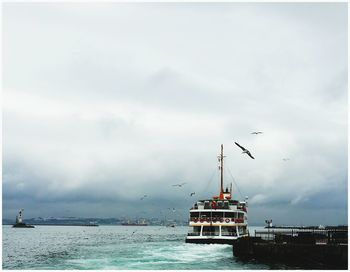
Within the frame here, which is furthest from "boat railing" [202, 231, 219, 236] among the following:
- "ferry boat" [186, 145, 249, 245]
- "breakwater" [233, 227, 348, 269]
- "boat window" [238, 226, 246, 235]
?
"breakwater" [233, 227, 348, 269]

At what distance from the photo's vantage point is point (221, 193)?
7094 centimetres

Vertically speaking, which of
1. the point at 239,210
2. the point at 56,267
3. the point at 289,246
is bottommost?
the point at 56,267

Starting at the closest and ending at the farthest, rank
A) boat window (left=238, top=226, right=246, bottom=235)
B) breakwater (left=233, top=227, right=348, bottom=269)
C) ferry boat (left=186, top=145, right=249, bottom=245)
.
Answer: breakwater (left=233, top=227, right=348, bottom=269) → ferry boat (left=186, top=145, right=249, bottom=245) → boat window (left=238, top=226, right=246, bottom=235)

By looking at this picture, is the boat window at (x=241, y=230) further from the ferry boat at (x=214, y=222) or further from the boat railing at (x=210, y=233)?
the boat railing at (x=210, y=233)

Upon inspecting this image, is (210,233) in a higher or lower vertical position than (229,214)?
lower

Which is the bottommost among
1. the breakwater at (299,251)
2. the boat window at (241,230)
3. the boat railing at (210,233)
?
the breakwater at (299,251)

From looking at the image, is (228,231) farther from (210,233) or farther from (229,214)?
(210,233)

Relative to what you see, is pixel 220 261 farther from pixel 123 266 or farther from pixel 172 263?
pixel 123 266

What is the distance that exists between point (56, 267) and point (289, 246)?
73.9ft

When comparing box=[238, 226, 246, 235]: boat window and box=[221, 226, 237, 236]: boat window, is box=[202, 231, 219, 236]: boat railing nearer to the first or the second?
box=[221, 226, 237, 236]: boat window

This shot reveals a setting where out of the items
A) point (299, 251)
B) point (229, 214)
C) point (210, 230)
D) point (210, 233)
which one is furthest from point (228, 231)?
point (299, 251)

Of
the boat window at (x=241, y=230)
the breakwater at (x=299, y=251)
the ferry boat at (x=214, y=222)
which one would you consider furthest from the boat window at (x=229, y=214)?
the breakwater at (x=299, y=251)

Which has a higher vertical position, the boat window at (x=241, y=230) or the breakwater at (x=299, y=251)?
the boat window at (x=241, y=230)

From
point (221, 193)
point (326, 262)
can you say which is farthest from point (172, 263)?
point (221, 193)
